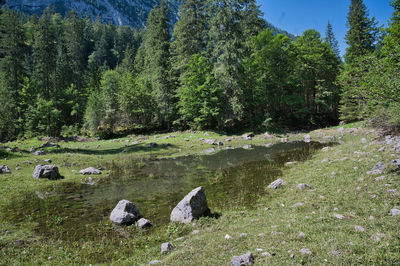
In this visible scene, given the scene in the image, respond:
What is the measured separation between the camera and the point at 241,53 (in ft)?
113

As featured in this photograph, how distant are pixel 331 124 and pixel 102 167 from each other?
42.3 m

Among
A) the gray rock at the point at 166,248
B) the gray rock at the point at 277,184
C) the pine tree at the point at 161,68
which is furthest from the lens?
the pine tree at the point at 161,68

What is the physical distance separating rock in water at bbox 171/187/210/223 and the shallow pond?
26.5 inches

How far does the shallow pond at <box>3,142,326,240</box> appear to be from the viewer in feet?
27.0

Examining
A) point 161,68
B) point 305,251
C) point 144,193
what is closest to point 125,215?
point 144,193

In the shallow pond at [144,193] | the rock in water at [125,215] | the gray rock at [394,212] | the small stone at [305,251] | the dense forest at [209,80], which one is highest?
the dense forest at [209,80]

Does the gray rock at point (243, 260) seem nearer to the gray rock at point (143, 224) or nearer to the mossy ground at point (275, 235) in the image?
the mossy ground at point (275, 235)

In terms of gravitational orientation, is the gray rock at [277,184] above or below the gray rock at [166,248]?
above

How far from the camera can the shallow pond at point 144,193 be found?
8227 millimetres

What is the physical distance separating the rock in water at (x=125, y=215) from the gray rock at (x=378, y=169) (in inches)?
390

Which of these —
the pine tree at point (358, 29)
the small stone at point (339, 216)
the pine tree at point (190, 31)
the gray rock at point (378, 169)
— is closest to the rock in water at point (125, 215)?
the small stone at point (339, 216)

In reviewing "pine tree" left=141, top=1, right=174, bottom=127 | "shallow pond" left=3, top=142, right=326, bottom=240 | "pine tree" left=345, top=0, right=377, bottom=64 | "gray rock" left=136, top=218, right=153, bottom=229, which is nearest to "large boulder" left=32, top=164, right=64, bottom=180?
"shallow pond" left=3, top=142, right=326, bottom=240

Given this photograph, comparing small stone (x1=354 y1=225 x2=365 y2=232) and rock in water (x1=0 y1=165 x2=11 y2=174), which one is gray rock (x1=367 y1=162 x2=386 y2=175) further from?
rock in water (x1=0 y1=165 x2=11 y2=174)

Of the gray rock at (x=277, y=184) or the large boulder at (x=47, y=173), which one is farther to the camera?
the large boulder at (x=47, y=173)
